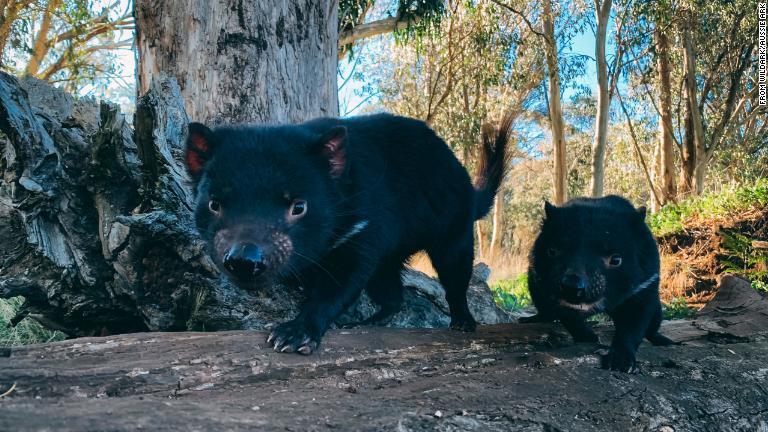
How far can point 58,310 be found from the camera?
4.13m

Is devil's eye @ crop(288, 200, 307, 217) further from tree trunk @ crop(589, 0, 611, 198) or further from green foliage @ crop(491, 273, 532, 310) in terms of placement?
tree trunk @ crop(589, 0, 611, 198)

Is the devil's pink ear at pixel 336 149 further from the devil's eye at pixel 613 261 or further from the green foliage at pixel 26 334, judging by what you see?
the green foliage at pixel 26 334

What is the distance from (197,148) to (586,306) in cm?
228

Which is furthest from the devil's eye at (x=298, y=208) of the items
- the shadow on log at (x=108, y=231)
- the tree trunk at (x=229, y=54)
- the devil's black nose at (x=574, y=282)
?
the tree trunk at (x=229, y=54)

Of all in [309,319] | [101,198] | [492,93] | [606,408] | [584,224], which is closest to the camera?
[606,408]

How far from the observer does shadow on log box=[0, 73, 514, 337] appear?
3.97 meters

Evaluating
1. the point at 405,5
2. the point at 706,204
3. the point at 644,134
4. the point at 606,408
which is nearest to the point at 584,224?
the point at 606,408

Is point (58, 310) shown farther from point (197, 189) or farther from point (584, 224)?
point (584, 224)

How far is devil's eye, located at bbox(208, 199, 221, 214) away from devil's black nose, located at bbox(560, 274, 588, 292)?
6.16ft

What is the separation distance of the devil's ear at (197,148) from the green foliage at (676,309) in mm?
6382

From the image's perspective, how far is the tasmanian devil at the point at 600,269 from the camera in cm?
369

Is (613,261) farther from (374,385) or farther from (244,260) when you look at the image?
(244,260)

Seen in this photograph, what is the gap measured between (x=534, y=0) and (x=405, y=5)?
316 inches

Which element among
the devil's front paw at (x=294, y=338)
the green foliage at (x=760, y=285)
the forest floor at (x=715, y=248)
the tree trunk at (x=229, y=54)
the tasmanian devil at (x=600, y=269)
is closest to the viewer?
the devil's front paw at (x=294, y=338)
